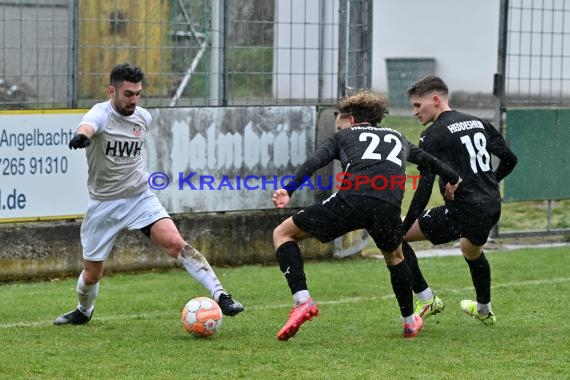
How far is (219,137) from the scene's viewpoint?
12.8m

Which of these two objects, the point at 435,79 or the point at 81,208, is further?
the point at 81,208

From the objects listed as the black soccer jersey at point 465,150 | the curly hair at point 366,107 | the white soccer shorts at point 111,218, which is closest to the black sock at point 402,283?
the black soccer jersey at point 465,150

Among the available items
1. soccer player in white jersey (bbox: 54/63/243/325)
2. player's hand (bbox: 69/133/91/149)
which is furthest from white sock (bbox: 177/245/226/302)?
player's hand (bbox: 69/133/91/149)

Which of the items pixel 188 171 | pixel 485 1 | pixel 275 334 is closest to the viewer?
pixel 275 334

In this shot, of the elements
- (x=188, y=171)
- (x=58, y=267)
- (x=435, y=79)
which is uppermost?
(x=435, y=79)

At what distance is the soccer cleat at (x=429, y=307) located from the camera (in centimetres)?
924

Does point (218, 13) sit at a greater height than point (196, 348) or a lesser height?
greater

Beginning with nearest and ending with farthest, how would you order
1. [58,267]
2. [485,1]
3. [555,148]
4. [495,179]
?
[495,179]
[58,267]
[555,148]
[485,1]

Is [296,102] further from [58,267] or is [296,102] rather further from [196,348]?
[196,348]

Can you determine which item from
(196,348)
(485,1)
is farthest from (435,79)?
(485,1)

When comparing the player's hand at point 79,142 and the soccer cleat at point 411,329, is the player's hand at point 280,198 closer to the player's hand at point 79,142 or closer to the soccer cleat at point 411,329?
the player's hand at point 79,142

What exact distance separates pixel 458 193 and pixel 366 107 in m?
1.12

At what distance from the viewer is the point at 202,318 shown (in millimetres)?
8555

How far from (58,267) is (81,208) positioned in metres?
0.61
